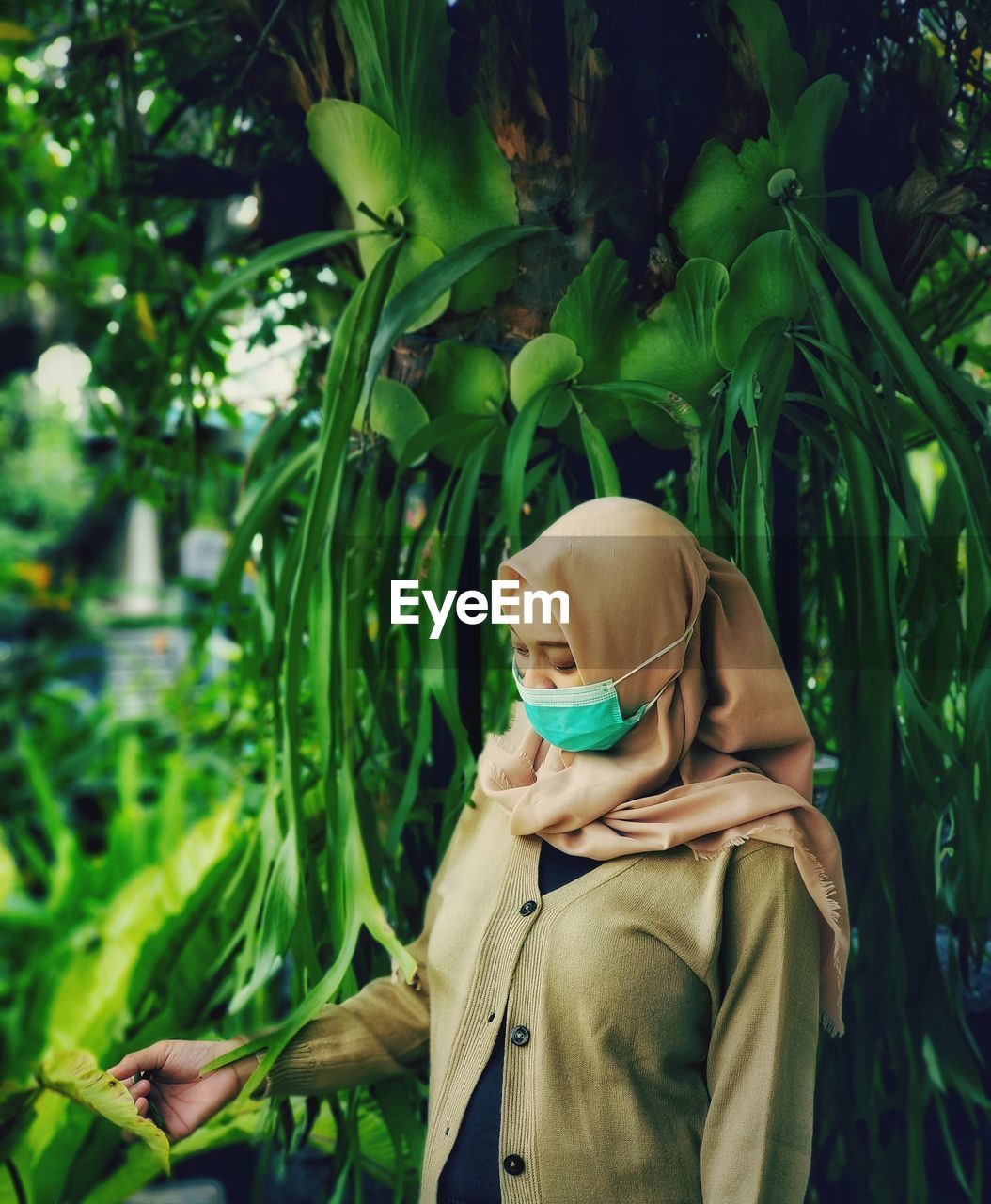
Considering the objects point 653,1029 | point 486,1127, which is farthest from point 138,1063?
point 653,1029

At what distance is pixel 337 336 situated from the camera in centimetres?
78

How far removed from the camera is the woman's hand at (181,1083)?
726 millimetres

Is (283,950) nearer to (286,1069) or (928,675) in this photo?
(286,1069)

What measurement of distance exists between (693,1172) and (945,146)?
0.68 m

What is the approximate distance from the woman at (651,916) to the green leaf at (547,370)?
0.44 feet

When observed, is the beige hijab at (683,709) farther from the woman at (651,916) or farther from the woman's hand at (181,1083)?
the woman's hand at (181,1083)

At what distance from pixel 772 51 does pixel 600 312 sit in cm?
20

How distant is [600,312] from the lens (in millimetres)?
740

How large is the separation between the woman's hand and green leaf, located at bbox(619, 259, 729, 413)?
1.86 feet

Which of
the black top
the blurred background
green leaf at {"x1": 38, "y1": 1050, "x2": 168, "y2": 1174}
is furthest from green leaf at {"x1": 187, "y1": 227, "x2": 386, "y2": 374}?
green leaf at {"x1": 38, "y1": 1050, "x2": 168, "y2": 1174}

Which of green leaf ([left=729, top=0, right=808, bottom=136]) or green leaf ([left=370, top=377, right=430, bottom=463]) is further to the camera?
green leaf ([left=370, top=377, right=430, bottom=463])

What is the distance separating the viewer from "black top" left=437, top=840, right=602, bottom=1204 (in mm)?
656

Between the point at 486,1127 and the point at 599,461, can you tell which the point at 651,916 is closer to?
the point at 486,1127

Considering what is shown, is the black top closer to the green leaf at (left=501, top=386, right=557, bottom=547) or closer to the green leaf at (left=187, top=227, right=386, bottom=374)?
the green leaf at (left=501, top=386, right=557, bottom=547)
